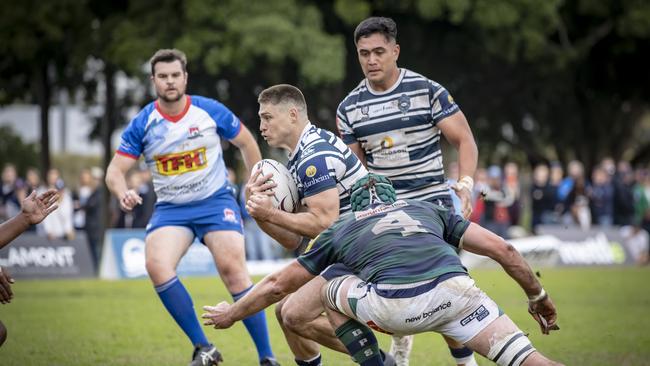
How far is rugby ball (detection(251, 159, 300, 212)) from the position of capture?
7.06m

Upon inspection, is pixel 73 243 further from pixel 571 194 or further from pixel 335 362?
pixel 335 362

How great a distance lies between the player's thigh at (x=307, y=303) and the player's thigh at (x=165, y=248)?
2011mm

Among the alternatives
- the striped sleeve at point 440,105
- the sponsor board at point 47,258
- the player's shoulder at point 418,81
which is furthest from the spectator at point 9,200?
the striped sleeve at point 440,105

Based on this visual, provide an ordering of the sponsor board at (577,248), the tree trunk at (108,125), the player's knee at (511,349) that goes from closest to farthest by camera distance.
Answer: the player's knee at (511,349)
the sponsor board at (577,248)
the tree trunk at (108,125)

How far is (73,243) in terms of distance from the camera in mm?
22000

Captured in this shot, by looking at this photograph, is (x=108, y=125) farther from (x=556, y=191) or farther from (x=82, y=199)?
(x=556, y=191)

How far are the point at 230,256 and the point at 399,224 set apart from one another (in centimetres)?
303

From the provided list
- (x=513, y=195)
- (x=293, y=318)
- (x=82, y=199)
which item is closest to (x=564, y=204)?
(x=513, y=195)

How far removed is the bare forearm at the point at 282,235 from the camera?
23.1ft

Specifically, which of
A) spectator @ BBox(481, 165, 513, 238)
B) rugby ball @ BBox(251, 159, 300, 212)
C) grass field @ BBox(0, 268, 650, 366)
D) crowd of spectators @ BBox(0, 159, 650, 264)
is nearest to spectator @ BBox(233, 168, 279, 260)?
crowd of spectators @ BBox(0, 159, 650, 264)

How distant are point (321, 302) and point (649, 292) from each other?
11.7 m

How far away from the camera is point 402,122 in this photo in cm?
796

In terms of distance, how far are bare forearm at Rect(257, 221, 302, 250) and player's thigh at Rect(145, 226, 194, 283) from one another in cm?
152

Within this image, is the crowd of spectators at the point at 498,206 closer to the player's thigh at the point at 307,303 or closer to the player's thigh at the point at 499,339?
the player's thigh at the point at 307,303
